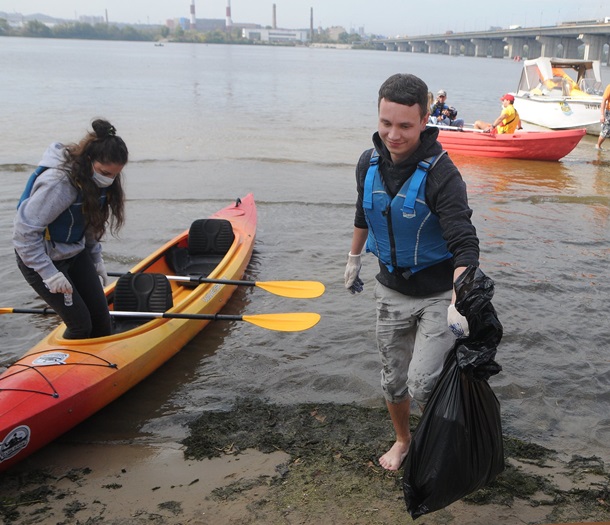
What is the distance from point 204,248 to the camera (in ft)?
23.8

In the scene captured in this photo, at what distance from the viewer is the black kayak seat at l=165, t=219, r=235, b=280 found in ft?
23.4

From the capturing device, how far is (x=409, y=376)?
9.77ft

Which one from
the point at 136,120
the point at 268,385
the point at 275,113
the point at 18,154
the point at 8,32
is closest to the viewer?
the point at 268,385

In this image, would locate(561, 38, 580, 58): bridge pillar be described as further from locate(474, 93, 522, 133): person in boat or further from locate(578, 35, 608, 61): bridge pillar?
locate(474, 93, 522, 133): person in boat

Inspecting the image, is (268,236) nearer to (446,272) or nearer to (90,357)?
(90,357)

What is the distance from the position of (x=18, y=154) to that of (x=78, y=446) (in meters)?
13.2

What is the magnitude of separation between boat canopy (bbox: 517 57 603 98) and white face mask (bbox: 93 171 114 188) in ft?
62.0

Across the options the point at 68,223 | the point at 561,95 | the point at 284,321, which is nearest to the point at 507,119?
the point at 561,95

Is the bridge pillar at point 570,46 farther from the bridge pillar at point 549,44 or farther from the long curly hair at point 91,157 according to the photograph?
the long curly hair at point 91,157

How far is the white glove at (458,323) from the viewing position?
98.7 inches

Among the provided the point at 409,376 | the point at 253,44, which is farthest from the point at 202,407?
the point at 253,44

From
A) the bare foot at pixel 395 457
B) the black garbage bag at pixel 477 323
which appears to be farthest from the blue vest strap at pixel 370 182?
the bare foot at pixel 395 457

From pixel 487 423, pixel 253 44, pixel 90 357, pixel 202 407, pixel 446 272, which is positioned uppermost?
pixel 253 44

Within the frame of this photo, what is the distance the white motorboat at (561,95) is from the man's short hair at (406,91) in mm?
17677
